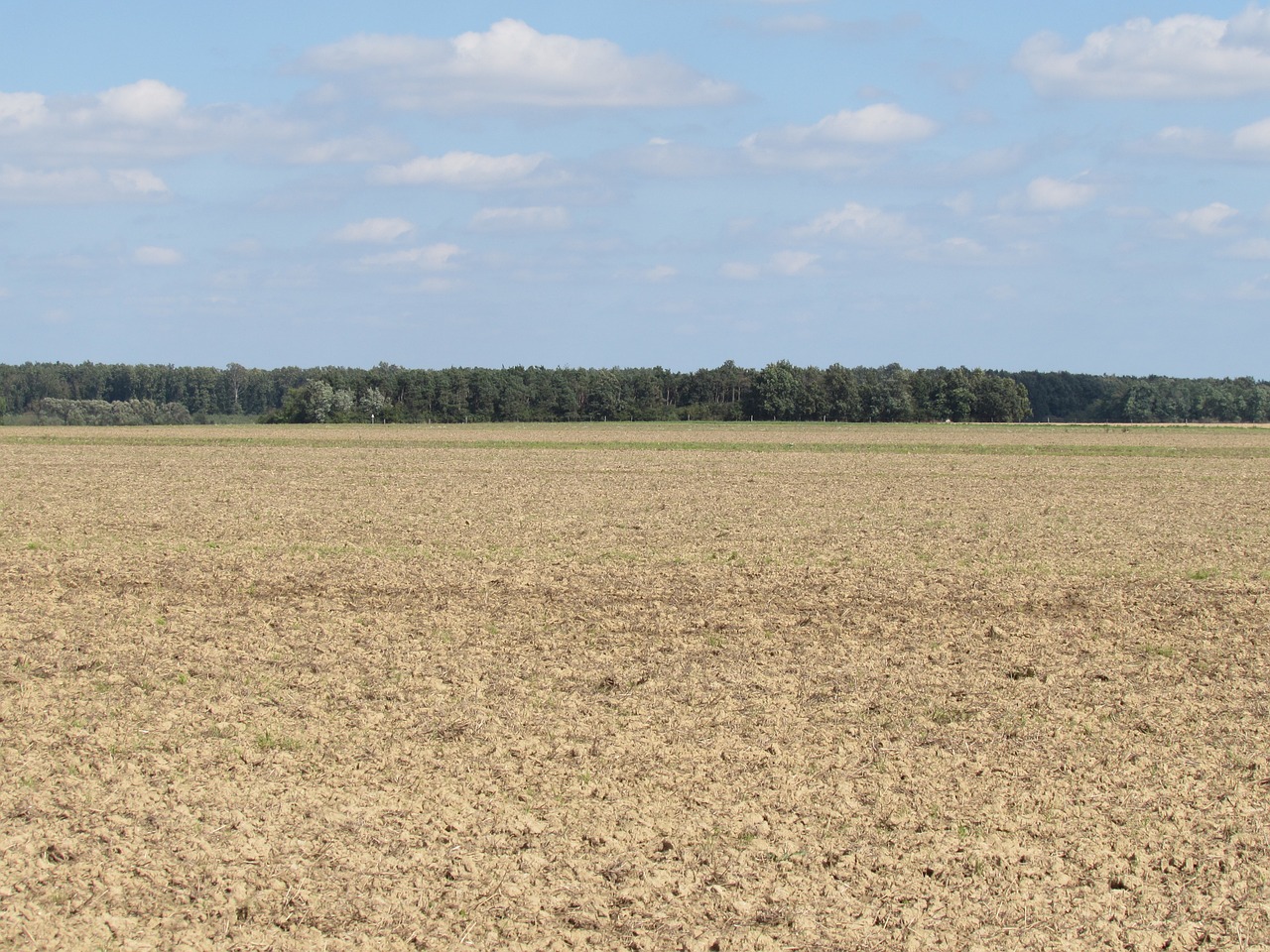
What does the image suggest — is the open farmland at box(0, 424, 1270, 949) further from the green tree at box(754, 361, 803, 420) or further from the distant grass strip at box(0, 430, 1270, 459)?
the green tree at box(754, 361, 803, 420)

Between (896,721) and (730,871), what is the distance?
3.19 m

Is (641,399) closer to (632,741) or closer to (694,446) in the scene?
(694,446)

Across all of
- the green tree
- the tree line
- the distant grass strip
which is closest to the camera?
the distant grass strip

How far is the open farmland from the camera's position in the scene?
6.23 meters

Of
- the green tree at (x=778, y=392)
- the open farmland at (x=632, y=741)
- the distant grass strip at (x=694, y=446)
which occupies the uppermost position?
the green tree at (x=778, y=392)

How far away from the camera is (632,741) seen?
8.96 m

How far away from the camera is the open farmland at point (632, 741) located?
6227mm

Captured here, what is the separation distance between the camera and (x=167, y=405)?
5315 inches

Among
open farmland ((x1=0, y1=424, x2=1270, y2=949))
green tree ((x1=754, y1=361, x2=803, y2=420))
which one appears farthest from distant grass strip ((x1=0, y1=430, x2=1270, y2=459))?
green tree ((x1=754, y1=361, x2=803, y2=420))

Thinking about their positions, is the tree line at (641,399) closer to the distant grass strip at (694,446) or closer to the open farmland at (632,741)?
the distant grass strip at (694,446)

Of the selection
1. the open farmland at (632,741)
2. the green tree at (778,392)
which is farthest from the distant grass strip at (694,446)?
the green tree at (778,392)

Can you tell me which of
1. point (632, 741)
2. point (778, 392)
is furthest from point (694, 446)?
point (778, 392)

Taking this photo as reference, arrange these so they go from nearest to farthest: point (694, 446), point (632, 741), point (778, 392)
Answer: point (632, 741) → point (694, 446) → point (778, 392)

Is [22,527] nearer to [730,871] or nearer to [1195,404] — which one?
[730,871]
